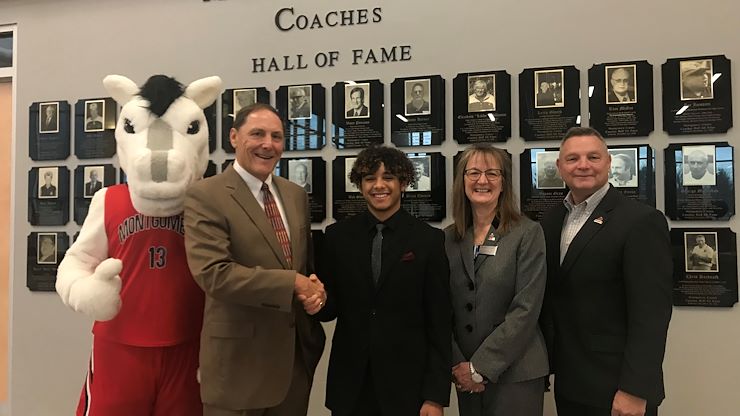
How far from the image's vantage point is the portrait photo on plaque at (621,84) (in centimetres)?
234

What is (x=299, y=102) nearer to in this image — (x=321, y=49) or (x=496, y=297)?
(x=321, y=49)

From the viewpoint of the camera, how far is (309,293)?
5.38 feet

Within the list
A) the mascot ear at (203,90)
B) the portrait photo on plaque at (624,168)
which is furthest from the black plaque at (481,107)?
the mascot ear at (203,90)

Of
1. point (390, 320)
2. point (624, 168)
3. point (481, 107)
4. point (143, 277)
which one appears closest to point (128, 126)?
point (143, 277)

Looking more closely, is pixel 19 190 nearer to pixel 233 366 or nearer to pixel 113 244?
pixel 113 244

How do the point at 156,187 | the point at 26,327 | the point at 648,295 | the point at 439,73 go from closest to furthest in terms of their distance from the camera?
the point at 648,295 → the point at 156,187 → the point at 439,73 → the point at 26,327

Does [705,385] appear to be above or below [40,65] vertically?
below

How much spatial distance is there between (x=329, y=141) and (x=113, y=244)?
1.14m

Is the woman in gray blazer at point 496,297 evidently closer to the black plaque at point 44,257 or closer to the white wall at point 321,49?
the white wall at point 321,49

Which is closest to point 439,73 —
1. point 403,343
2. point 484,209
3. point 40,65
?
point 484,209

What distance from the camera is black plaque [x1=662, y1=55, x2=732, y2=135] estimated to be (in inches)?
88.7

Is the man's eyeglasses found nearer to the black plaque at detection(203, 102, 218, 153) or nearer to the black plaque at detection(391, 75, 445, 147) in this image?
the black plaque at detection(391, 75, 445, 147)

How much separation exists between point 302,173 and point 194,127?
2.55 feet

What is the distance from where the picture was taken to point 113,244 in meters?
1.92
